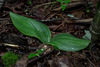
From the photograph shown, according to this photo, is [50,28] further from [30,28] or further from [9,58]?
[9,58]

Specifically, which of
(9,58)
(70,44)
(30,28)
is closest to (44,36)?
(30,28)

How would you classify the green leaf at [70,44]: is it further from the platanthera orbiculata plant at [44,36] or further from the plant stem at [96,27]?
the plant stem at [96,27]

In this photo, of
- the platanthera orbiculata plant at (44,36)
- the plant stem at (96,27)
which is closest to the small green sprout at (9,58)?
the platanthera orbiculata plant at (44,36)

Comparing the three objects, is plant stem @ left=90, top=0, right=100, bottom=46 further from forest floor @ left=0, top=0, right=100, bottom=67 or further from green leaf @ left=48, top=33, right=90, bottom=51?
green leaf @ left=48, top=33, right=90, bottom=51

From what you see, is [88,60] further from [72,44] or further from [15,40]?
[15,40]

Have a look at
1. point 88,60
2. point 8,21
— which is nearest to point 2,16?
point 8,21
